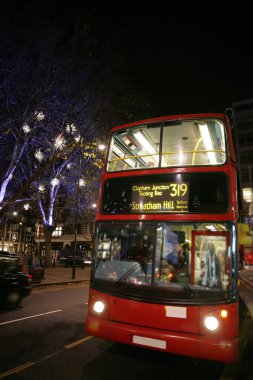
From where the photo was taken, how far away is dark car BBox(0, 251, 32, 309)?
28.9ft

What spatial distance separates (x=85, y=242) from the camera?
4812cm

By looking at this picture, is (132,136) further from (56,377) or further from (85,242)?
(85,242)

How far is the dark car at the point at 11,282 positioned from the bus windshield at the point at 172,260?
4.81 meters

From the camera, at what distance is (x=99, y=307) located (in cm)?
522

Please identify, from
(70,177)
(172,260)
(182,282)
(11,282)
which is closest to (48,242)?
(70,177)

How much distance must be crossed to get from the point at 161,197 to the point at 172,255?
1.04 meters

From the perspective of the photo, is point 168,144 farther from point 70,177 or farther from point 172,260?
point 70,177

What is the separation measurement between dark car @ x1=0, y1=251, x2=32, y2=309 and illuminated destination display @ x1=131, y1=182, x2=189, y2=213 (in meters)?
5.59

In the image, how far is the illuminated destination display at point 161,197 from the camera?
5105 mm

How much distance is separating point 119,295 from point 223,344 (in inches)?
68.9

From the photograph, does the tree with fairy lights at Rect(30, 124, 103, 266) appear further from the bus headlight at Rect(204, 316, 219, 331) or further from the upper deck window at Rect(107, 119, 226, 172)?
the bus headlight at Rect(204, 316, 219, 331)

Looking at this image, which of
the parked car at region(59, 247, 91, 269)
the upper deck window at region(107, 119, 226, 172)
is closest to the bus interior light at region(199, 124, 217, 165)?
the upper deck window at region(107, 119, 226, 172)

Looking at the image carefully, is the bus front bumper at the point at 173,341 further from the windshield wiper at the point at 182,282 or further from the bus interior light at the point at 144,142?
the bus interior light at the point at 144,142

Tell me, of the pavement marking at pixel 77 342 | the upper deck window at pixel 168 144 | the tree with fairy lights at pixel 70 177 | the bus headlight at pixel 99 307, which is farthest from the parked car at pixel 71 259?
the bus headlight at pixel 99 307
